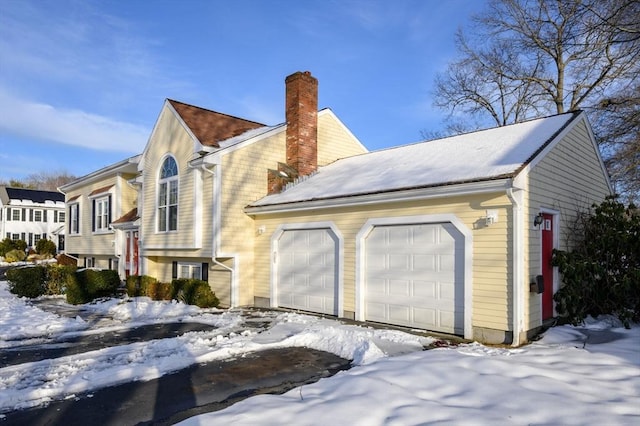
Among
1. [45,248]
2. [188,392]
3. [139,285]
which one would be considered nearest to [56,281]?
[139,285]

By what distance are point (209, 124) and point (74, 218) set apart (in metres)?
13.6

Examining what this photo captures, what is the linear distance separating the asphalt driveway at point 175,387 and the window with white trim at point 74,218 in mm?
16335

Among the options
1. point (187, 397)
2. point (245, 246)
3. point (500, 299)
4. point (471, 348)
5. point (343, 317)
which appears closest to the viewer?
point (187, 397)

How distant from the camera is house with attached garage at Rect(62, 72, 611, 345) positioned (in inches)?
331

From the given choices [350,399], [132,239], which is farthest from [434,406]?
[132,239]

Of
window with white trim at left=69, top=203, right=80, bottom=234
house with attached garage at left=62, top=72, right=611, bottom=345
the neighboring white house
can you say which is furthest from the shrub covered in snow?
the neighboring white house

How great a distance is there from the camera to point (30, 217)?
150 feet

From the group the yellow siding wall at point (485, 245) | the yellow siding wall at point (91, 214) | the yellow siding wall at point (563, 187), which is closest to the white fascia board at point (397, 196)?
the yellow siding wall at point (485, 245)

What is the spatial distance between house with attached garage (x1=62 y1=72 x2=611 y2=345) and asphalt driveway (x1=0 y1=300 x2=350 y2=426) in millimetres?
3165

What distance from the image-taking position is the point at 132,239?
1848 centimetres

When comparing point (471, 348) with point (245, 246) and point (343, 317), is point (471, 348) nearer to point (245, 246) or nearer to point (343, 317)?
point (343, 317)

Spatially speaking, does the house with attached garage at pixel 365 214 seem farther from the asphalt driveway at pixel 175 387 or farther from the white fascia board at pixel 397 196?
the asphalt driveway at pixel 175 387

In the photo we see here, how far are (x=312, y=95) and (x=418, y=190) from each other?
23.2 ft

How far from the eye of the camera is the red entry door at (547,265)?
9117 mm
